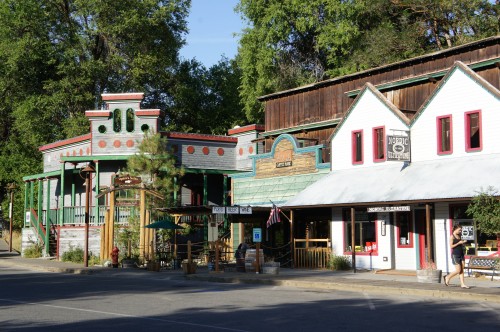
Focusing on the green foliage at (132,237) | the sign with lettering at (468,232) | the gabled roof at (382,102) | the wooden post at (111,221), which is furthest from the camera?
the green foliage at (132,237)

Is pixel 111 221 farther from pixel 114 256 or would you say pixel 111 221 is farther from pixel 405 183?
pixel 405 183

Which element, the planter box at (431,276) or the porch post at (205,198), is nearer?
the planter box at (431,276)

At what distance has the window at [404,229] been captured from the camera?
26938 mm

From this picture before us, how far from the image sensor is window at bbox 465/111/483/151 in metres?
25.1

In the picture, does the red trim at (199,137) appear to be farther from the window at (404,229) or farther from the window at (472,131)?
the window at (472,131)

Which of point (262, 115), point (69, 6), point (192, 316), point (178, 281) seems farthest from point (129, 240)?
point (69, 6)

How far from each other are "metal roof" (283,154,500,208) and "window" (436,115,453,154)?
0.48 m

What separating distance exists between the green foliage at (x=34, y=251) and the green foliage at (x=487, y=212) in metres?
28.7

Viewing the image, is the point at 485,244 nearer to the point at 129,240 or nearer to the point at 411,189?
the point at 411,189

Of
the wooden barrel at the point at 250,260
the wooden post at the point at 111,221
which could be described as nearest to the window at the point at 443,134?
the wooden barrel at the point at 250,260

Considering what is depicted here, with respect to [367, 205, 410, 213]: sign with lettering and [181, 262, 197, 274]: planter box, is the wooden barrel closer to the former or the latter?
[181, 262, 197, 274]: planter box

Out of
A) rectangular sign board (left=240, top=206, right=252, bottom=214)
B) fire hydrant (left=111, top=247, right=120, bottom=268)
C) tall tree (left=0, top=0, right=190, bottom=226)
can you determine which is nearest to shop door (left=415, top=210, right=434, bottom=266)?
rectangular sign board (left=240, top=206, right=252, bottom=214)

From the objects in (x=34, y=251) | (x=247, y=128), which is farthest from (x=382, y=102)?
(x=34, y=251)

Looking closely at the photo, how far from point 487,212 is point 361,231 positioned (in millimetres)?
9223
